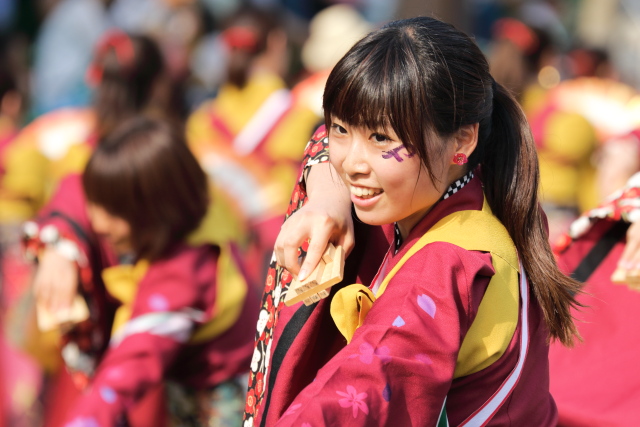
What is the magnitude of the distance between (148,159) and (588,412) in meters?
1.64

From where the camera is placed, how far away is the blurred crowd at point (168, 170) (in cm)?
306

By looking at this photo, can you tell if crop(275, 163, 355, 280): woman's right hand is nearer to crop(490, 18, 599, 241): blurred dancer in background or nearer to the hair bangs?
the hair bangs

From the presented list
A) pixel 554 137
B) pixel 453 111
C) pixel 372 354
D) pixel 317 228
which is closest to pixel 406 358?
pixel 372 354

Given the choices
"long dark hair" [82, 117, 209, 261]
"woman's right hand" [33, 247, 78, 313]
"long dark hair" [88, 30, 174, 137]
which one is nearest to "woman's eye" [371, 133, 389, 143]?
"long dark hair" [82, 117, 209, 261]

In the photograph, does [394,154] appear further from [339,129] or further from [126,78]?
[126,78]

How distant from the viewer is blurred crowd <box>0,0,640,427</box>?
306 centimetres

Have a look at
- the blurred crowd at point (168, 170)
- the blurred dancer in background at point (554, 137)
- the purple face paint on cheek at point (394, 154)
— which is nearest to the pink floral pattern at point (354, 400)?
the purple face paint on cheek at point (394, 154)

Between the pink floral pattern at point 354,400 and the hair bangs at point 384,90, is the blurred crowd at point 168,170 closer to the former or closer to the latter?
the hair bangs at point 384,90

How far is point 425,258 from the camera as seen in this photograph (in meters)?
1.62

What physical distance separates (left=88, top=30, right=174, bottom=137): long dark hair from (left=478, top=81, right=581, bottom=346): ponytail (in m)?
2.72

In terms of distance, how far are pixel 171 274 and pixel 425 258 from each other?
1527 mm

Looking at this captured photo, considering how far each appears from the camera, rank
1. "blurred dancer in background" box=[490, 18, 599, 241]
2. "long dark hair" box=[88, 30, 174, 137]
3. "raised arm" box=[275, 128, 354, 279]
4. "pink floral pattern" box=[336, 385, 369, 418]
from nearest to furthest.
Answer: "pink floral pattern" box=[336, 385, 369, 418] → "raised arm" box=[275, 128, 354, 279] → "long dark hair" box=[88, 30, 174, 137] → "blurred dancer in background" box=[490, 18, 599, 241]

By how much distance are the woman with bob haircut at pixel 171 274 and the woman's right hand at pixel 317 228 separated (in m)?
1.21

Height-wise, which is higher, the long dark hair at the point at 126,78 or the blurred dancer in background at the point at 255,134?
the long dark hair at the point at 126,78
